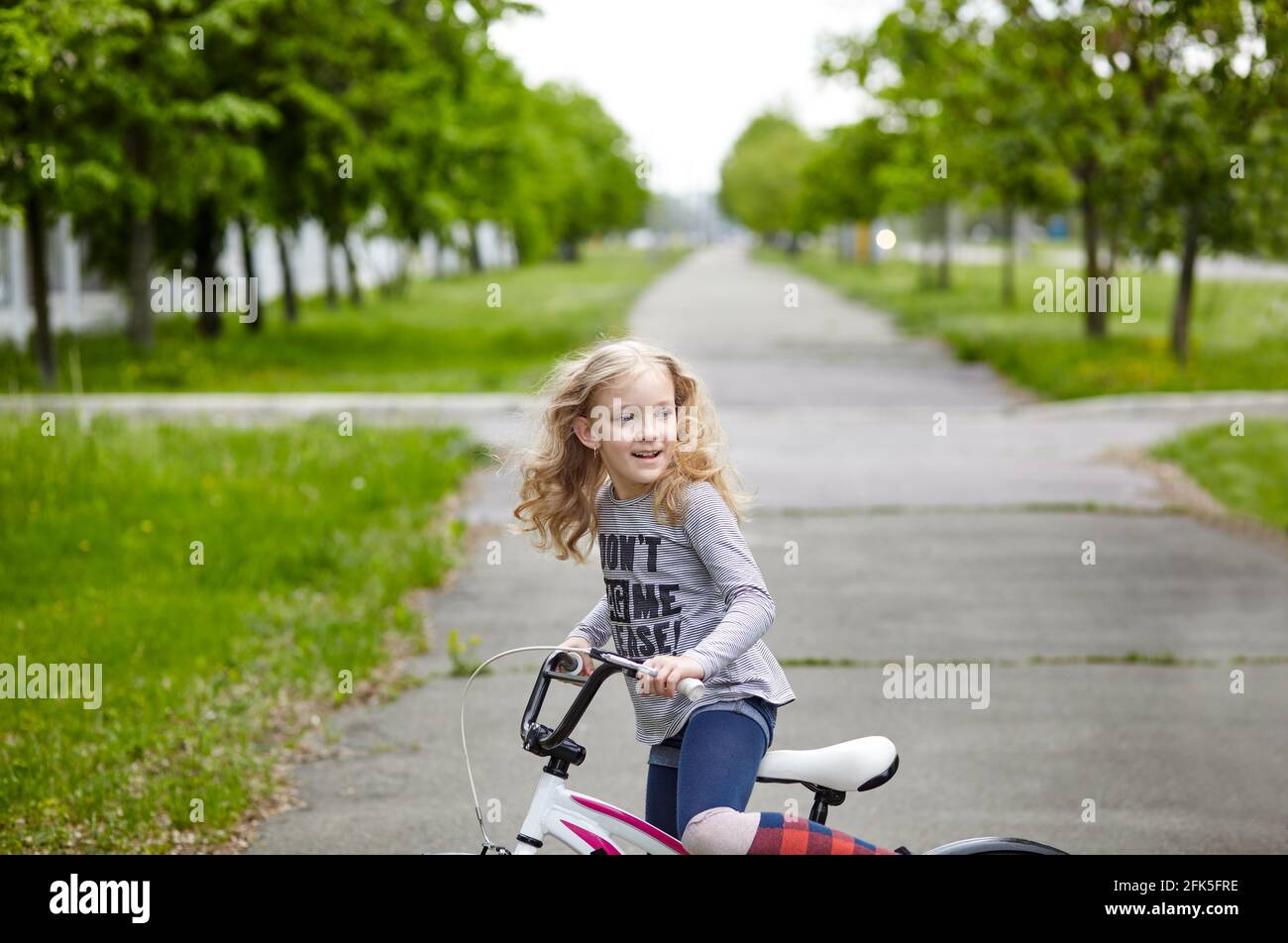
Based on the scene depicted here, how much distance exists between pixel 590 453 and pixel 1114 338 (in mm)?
21110

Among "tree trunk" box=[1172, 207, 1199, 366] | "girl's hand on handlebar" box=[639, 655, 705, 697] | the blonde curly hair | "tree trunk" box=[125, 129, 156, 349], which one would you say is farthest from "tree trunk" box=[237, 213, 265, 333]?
"girl's hand on handlebar" box=[639, 655, 705, 697]

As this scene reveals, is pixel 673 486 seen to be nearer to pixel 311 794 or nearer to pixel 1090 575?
pixel 311 794

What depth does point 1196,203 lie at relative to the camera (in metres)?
19.0

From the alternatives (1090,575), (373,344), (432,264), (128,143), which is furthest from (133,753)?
(432,264)

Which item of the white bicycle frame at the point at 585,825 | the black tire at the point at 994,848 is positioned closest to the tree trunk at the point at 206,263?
the white bicycle frame at the point at 585,825

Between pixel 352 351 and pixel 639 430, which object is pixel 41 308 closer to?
pixel 352 351

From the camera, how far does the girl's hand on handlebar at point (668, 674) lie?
299 centimetres

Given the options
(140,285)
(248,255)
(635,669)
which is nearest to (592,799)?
(635,669)

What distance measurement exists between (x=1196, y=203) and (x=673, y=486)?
1722 cm

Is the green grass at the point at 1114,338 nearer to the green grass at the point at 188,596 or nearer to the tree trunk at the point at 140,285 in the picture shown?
the green grass at the point at 188,596

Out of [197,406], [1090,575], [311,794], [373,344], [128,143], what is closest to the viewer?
[311,794]

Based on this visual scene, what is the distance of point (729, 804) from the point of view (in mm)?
3172

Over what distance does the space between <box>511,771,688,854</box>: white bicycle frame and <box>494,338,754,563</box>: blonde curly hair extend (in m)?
0.57
